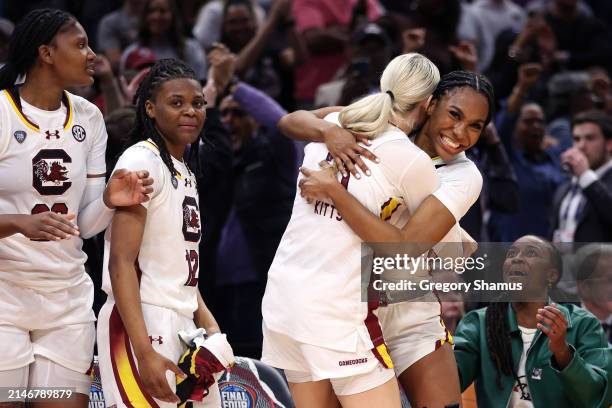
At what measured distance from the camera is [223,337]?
3.94 meters

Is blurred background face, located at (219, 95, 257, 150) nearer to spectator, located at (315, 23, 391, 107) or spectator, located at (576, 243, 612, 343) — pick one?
spectator, located at (315, 23, 391, 107)

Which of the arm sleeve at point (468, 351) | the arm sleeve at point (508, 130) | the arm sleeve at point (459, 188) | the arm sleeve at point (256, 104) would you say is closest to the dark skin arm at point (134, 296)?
the arm sleeve at point (459, 188)

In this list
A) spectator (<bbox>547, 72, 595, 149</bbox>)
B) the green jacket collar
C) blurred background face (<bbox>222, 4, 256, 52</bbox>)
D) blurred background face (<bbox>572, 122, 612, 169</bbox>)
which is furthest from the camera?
spectator (<bbox>547, 72, 595, 149</bbox>)

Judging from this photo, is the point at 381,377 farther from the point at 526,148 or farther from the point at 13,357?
the point at 526,148

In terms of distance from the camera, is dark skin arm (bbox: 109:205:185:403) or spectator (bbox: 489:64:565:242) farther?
spectator (bbox: 489:64:565:242)

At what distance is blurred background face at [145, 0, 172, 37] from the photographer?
793cm

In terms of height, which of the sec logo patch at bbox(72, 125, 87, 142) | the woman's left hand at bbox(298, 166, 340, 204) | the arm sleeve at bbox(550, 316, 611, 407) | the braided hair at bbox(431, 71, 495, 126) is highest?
the braided hair at bbox(431, 71, 495, 126)

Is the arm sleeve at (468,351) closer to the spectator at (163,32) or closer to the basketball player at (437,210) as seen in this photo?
the basketball player at (437,210)

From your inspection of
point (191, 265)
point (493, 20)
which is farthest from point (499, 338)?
point (493, 20)

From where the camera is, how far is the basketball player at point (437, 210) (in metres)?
3.85

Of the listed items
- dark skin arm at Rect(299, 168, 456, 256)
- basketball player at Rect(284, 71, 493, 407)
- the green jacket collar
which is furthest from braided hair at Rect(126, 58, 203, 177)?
the green jacket collar

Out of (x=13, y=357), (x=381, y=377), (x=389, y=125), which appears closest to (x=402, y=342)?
(x=381, y=377)

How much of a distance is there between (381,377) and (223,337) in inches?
24.8

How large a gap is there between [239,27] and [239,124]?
1722mm
